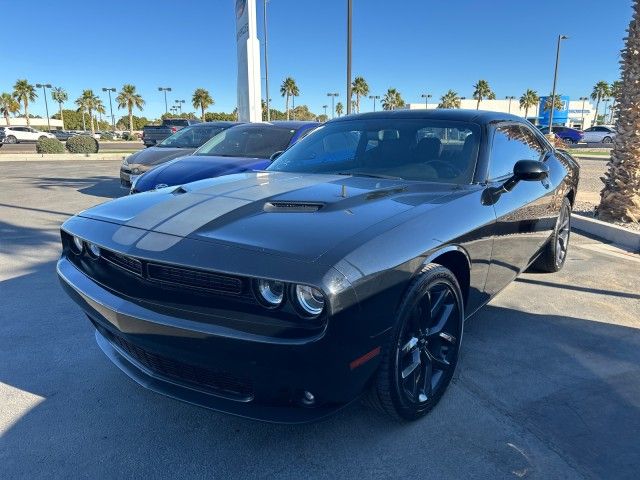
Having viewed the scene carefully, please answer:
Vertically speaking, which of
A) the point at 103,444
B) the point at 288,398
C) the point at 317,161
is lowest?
the point at 103,444

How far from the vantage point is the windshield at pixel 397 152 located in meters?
3.29

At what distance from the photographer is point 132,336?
2.19m

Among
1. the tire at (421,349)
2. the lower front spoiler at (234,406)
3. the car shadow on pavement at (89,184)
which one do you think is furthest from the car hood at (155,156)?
the tire at (421,349)

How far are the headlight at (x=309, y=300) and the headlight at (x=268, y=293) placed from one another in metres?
0.07

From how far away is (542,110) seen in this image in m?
63.6

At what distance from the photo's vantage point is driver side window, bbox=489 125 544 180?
3.41 meters

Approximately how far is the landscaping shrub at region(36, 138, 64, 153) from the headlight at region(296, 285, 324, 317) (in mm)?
22409

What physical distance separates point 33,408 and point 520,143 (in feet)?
12.7

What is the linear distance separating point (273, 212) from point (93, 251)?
0.97 meters

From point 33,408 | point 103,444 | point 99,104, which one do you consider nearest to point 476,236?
point 103,444

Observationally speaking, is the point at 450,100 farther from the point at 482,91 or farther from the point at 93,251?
the point at 93,251

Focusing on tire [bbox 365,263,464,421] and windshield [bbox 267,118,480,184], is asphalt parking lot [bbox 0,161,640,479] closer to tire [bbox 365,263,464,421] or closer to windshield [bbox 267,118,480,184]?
tire [bbox 365,263,464,421]

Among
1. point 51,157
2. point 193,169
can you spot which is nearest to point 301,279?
point 193,169

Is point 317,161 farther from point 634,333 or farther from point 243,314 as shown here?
point 634,333
